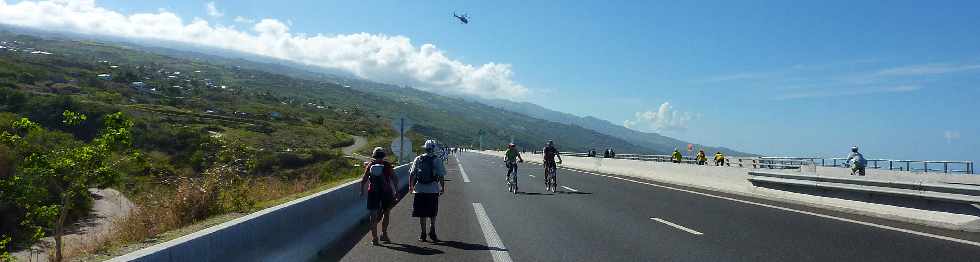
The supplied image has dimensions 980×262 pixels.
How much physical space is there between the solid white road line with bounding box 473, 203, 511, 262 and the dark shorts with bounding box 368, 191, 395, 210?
155 cm

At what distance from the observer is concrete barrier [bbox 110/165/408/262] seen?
416 centimetres

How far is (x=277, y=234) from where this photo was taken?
677 centimetres

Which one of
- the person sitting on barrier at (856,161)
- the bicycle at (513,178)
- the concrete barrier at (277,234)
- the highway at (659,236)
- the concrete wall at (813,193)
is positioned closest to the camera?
the concrete barrier at (277,234)

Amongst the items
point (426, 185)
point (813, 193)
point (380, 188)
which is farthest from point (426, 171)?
point (813, 193)

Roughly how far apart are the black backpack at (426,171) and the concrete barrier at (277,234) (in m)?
1.45

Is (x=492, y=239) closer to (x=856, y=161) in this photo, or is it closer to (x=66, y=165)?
(x=66, y=165)

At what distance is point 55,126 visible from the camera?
268ft

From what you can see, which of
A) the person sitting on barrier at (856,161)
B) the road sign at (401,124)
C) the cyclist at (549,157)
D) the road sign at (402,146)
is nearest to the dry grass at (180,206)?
the cyclist at (549,157)

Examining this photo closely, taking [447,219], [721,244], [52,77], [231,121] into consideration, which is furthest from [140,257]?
[52,77]

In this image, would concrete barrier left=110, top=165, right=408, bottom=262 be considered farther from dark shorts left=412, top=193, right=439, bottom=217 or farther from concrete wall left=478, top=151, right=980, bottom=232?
concrete wall left=478, top=151, right=980, bottom=232

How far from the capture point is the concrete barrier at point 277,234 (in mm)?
4160

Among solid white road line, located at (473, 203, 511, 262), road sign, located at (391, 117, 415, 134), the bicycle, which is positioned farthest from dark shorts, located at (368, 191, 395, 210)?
road sign, located at (391, 117, 415, 134)

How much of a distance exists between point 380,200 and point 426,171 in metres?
0.81

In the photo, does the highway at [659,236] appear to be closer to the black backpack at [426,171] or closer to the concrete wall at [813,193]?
the concrete wall at [813,193]
